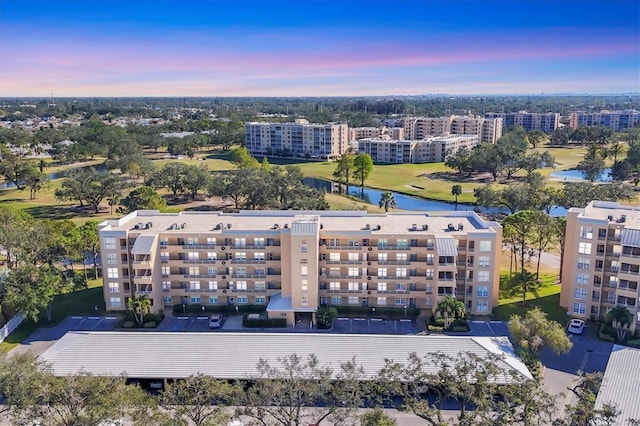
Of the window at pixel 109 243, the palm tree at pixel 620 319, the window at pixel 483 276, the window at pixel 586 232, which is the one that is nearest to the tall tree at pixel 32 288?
the window at pixel 109 243

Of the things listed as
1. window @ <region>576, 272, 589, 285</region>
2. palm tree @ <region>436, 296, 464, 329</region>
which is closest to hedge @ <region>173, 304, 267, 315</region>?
→ palm tree @ <region>436, 296, 464, 329</region>

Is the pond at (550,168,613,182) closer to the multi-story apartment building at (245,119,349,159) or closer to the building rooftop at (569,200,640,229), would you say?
the multi-story apartment building at (245,119,349,159)

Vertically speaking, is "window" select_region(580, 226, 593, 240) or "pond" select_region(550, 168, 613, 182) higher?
"window" select_region(580, 226, 593, 240)

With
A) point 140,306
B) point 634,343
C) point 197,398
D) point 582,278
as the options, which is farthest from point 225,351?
point 634,343

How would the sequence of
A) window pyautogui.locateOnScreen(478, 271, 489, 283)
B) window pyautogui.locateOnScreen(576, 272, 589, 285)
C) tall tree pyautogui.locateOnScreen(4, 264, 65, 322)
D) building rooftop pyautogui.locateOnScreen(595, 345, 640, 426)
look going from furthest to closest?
window pyautogui.locateOnScreen(478, 271, 489, 283)
window pyautogui.locateOnScreen(576, 272, 589, 285)
tall tree pyautogui.locateOnScreen(4, 264, 65, 322)
building rooftop pyautogui.locateOnScreen(595, 345, 640, 426)

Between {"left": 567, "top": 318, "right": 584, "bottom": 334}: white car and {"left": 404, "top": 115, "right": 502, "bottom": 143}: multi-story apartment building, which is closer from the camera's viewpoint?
{"left": 567, "top": 318, "right": 584, "bottom": 334}: white car

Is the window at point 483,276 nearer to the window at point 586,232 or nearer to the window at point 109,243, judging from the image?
the window at point 586,232
